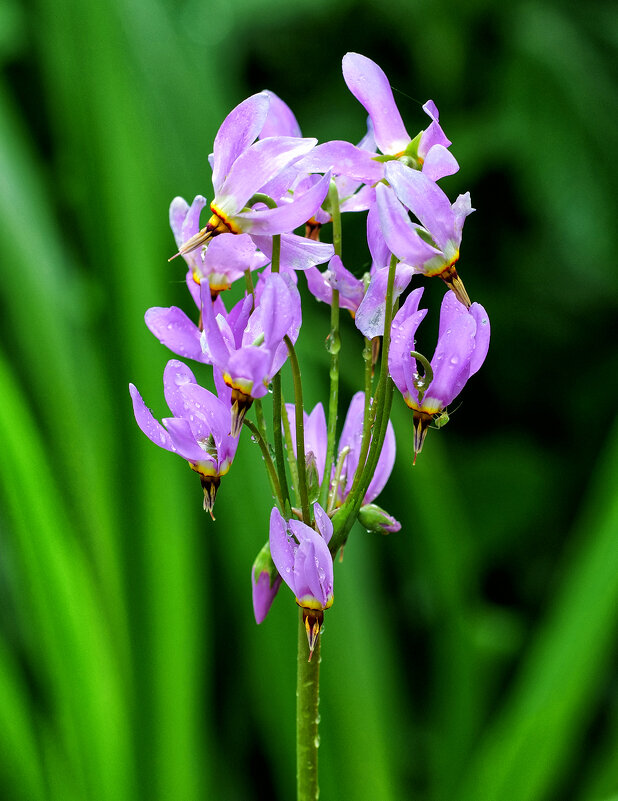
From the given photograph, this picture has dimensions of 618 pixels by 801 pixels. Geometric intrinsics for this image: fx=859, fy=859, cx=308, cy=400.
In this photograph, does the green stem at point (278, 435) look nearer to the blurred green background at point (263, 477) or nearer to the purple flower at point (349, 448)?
the purple flower at point (349, 448)

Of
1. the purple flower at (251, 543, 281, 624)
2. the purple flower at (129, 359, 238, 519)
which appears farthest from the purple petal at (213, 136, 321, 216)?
the purple flower at (251, 543, 281, 624)

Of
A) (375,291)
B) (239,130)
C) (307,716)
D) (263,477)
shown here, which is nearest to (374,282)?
(375,291)

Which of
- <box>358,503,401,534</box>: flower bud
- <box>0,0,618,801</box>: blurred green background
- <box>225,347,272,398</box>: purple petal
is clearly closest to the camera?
<box>225,347,272,398</box>: purple petal

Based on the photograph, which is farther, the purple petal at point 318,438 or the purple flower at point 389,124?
the purple petal at point 318,438

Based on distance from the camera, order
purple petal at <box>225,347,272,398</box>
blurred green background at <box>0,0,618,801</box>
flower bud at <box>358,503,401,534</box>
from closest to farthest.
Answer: purple petal at <box>225,347,272,398</box>
flower bud at <box>358,503,401,534</box>
blurred green background at <box>0,0,618,801</box>

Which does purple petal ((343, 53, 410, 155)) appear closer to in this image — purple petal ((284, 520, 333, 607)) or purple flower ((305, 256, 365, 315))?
purple flower ((305, 256, 365, 315))

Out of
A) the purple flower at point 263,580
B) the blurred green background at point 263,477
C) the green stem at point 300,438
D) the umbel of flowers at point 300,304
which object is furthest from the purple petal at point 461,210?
the blurred green background at point 263,477

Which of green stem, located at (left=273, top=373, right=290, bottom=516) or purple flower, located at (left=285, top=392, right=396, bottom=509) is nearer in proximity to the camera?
green stem, located at (left=273, top=373, right=290, bottom=516)

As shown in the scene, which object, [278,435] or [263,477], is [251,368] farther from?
[263,477]
